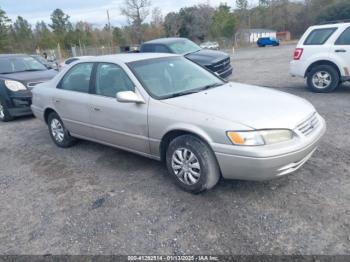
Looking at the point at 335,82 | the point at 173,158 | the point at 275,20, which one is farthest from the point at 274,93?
the point at 275,20

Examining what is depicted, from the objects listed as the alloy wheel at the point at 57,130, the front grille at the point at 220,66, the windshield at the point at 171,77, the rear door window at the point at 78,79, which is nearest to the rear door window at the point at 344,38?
the front grille at the point at 220,66

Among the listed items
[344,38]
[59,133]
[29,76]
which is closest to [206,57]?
[344,38]

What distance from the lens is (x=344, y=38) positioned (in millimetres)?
7195

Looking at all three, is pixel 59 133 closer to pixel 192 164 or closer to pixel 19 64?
pixel 192 164

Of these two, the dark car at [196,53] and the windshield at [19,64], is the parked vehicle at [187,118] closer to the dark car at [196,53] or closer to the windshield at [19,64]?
the windshield at [19,64]

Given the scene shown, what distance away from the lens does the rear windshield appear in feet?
24.4

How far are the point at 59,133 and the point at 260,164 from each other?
3.76m

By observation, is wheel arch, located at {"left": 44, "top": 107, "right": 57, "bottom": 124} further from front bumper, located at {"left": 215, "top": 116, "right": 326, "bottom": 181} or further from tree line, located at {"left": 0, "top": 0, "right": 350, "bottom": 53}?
tree line, located at {"left": 0, "top": 0, "right": 350, "bottom": 53}

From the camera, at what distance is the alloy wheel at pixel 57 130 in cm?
523

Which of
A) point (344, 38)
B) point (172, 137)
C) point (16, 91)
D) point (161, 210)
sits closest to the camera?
point (161, 210)

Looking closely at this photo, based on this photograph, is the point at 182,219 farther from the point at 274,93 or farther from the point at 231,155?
the point at 274,93

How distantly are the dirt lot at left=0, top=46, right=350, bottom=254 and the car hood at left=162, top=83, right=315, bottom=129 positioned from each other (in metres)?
0.86

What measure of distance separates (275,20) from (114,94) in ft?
232

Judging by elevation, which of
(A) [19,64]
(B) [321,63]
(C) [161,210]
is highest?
(A) [19,64]
